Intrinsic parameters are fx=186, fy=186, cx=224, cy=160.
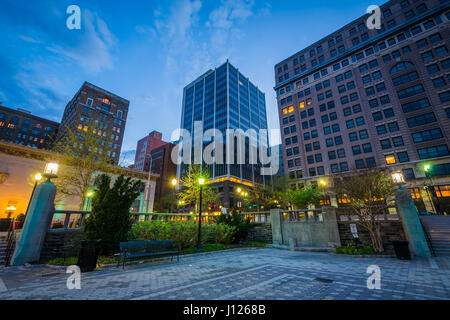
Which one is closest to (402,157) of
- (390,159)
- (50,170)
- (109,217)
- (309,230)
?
(390,159)

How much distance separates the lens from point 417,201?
110ft

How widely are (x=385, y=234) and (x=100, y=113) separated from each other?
82.3 meters

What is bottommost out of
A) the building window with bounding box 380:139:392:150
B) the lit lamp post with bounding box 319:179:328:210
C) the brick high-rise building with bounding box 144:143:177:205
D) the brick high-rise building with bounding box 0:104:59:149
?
the lit lamp post with bounding box 319:179:328:210

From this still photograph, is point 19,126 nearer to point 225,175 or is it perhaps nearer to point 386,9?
point 225,175

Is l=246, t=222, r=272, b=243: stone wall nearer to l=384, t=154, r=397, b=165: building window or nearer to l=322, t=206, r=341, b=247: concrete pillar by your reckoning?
l=322, t=206, r=341, b=247: concrete pillar

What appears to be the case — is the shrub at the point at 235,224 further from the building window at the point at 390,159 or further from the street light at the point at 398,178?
the building window at the point at 390,159

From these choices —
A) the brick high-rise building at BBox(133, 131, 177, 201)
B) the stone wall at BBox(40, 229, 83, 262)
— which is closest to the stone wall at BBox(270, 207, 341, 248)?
the stone wall at BBox(40, 229, 83, 262)

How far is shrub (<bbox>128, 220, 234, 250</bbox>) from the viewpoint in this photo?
37.8ft

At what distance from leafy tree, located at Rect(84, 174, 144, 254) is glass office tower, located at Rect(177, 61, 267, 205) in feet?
181

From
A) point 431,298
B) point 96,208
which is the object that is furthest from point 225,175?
point 431,298

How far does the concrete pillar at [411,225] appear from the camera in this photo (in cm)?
1139

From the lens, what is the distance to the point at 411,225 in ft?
39.0

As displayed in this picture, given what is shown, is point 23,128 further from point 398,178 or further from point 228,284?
point 398,178
